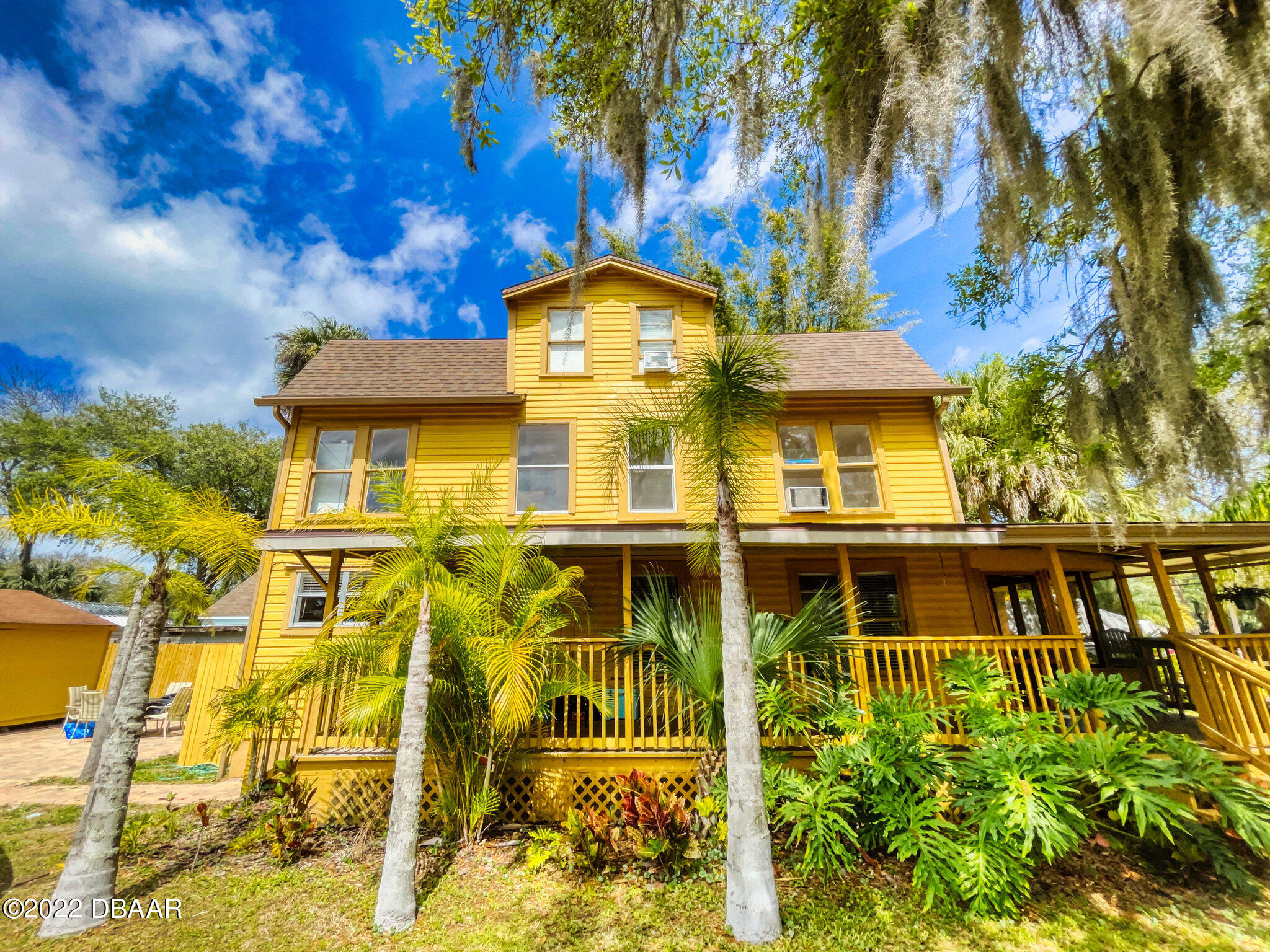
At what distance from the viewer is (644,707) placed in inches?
263

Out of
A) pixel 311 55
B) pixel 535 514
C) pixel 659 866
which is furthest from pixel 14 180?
pixel 659 866

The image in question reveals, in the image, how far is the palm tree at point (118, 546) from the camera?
4.12 metres

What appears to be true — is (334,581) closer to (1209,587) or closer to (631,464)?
(631,464)

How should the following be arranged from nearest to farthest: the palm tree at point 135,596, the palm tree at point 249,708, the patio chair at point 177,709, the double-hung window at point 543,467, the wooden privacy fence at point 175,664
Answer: the palm tree at point 135,596
the palm tree at point 249,708
the double-hung window at point 543,467
the patio chair at point 177,709
the wooden privacy fence at point 175,664

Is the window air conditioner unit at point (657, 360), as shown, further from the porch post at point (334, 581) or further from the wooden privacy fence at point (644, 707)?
the porch post at point (334, 581)

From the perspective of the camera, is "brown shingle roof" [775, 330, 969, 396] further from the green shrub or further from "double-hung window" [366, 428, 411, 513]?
"double-hung window" [366, 428, 411, 513]

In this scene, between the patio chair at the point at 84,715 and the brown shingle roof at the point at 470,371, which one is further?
the patio chair at the point at 84,715

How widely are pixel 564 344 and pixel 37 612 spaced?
53.5 ft

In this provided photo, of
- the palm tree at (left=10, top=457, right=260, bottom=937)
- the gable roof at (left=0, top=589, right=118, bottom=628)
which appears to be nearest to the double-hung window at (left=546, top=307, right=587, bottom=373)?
the palm tree at (left=10, top=457, right=260, bottom=937)

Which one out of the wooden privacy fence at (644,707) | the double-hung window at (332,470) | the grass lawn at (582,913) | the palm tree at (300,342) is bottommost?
the grass lawn at (582,913)

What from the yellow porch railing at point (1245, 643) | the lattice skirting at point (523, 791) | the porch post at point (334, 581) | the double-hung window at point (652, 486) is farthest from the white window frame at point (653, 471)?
the yellow porch railing at point (1245, 643)

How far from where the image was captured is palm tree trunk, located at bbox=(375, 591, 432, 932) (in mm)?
4078

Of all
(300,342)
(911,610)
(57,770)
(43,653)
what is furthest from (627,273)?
(43,653)

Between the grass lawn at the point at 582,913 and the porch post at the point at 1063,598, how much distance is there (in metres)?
2.63
